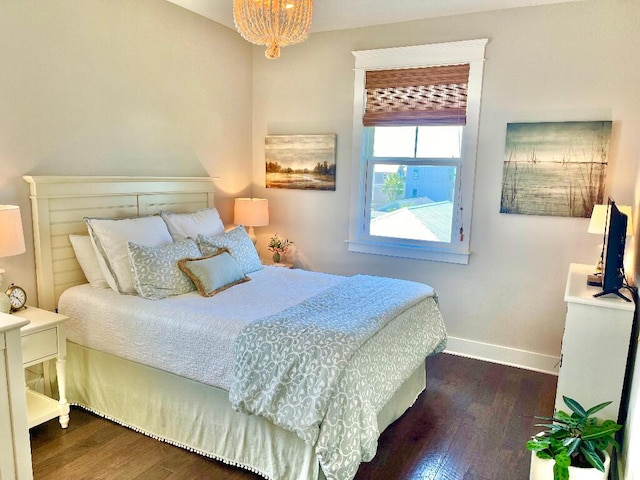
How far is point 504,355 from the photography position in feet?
11.8

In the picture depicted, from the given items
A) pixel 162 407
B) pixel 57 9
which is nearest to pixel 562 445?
pixel 162 407

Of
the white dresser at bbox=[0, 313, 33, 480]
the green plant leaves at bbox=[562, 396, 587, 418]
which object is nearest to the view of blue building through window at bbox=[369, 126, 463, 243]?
the green plant leaves at bbox=[562, 396, 587, 418]

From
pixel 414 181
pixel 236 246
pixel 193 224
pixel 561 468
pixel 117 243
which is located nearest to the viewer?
pixel 561 468

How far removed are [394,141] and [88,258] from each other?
8.45 feet

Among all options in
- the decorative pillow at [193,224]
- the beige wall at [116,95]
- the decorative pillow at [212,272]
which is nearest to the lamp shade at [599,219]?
the decorative pillow at [212,272]

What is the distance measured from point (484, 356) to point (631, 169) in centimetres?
176

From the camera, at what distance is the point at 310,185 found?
425 cm

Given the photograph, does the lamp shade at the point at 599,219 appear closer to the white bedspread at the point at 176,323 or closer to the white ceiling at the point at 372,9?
the white ceiling at the point at 372,9

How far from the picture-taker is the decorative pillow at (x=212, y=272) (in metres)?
2.75

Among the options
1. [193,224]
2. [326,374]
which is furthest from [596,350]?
[193,224]

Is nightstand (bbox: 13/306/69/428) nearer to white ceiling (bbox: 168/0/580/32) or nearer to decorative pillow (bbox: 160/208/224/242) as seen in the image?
decorative pillow (bbox: 160/208/224/242)

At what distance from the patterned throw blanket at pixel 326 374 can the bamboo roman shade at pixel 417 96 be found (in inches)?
74.7

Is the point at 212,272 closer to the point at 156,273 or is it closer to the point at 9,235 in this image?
the point at 156,273

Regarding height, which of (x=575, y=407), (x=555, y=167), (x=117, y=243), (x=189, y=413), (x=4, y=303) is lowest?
(x=189, y=413)
